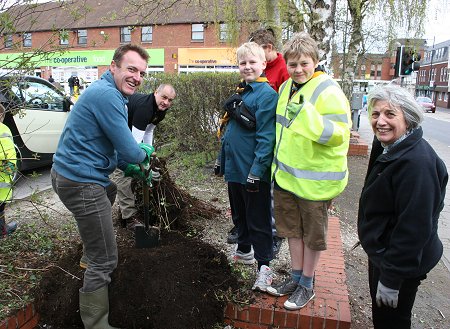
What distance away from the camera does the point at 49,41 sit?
319 cm

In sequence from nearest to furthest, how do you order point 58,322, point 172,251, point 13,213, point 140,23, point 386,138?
point 386,138 < point 58,322 < point 172,251 < point 13,213 < point 140,23

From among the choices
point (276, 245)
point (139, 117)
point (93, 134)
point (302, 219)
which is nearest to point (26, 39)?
point (139, 117)

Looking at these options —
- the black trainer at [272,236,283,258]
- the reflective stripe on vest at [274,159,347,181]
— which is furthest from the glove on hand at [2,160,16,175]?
the black trainer at [272,236,283,258]

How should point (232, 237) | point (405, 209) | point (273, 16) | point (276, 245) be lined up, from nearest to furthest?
point (405, 209) < point (276, 245) < point (232, 237) < point (273, 16)

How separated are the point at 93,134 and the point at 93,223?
0.54 m

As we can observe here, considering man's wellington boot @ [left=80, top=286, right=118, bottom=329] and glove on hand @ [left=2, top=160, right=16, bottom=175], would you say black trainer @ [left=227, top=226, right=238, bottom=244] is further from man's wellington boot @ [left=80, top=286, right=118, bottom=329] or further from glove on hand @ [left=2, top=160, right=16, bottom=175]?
glove on hand @ [left=2, top=160, right=16, bottom=175]

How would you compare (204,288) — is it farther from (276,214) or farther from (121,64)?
(121,64)

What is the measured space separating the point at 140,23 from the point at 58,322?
775cm

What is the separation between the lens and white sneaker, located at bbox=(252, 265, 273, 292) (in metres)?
2.90

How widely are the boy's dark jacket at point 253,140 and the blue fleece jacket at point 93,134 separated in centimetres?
88

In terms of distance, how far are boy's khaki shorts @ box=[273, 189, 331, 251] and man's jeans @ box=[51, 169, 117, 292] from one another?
1145mm

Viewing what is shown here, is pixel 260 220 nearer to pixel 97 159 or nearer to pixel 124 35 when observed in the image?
pixel 97 159

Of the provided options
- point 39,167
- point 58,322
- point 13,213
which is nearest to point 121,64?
point 58,322

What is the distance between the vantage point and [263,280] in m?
2.93
